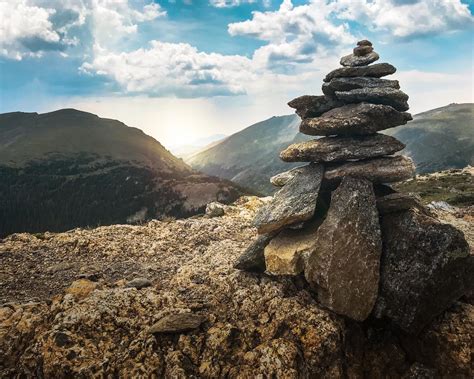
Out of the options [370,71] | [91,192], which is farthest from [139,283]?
[91,192]

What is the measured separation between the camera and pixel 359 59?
18719 millimetres

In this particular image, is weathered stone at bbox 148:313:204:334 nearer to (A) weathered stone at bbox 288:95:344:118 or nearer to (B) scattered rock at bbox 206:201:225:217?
(A) weathered stone at bbox 288:95:344:118

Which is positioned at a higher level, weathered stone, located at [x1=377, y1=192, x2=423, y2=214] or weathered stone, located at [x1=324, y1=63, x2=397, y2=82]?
weathered stone, located at [x1=324, y1=63, x2=397, y2=82]

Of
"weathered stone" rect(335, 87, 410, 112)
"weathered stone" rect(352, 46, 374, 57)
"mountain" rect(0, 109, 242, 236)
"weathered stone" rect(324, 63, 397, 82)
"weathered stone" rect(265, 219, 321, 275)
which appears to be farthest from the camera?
"mountain" rect(0, 109, 242, 236)

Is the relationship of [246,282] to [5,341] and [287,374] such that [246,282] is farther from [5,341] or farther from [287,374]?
[5,341]

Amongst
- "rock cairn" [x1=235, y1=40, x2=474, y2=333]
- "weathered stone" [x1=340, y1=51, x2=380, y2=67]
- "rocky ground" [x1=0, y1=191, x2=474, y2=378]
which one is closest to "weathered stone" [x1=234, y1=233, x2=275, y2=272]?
"rock cairn" [x1=235, y1=40, x2=474, y2=333]

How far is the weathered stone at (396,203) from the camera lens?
619 inches

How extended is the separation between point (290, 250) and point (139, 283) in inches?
283

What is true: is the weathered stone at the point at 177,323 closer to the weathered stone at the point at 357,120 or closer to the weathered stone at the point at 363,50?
the weathered stone at the point at 357,120

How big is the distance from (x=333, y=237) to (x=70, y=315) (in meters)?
10.6

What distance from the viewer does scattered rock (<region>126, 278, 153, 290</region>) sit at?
57.0ft

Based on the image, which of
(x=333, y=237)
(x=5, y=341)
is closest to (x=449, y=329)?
(x=333, y=237)

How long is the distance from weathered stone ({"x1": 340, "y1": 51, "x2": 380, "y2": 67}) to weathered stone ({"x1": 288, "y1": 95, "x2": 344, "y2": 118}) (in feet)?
6.74

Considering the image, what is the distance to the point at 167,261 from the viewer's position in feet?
70.5
